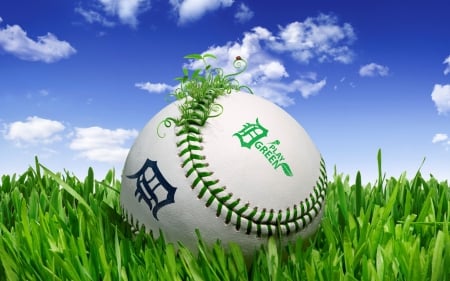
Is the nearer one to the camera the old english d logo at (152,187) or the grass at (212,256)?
the grass at (212,256)

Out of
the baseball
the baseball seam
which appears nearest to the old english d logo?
the baseball

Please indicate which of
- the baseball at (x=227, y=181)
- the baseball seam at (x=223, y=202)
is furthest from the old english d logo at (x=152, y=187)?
the baseball seam at (x=223, y=202)

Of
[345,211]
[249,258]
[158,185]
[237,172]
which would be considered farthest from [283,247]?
[345,211]

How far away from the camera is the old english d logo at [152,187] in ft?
8.52

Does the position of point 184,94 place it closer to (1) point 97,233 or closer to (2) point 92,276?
(1) point 97,233

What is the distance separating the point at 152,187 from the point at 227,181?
0.37 m

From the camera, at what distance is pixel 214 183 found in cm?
254

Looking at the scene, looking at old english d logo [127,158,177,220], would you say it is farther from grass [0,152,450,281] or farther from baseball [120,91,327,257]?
grass [0,152,450,281]

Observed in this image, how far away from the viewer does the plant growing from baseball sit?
8.38 feet

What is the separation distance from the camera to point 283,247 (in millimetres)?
2688

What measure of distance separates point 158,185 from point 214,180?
27 cm

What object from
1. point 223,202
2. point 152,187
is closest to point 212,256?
point 223,202

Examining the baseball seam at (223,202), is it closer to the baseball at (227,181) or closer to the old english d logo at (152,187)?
the baseball at (227,181)

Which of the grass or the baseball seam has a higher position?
the baseball seam
